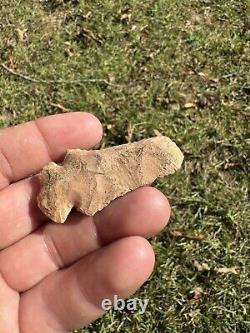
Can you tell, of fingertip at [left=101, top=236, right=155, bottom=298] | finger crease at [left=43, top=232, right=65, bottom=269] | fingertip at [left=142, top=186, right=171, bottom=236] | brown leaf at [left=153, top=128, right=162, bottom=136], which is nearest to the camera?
fingertip at [left=101, top=236, right=155, bottom=298]

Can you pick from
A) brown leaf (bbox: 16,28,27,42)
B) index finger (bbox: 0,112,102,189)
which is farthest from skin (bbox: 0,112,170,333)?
brown leaf (bbox: 16,28,27,42)

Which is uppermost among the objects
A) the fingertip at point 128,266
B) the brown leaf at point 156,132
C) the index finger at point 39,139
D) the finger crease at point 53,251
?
the index finger at point 39,139

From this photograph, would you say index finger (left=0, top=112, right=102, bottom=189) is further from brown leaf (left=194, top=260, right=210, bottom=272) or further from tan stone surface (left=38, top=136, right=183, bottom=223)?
brown leaf (left=194, top=260, right=210, bottom=272)

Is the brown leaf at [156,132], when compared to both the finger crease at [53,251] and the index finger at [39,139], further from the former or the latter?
the finger crease at [53,251]

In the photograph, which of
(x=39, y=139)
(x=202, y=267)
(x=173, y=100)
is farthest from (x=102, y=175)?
(x=173, y=100)

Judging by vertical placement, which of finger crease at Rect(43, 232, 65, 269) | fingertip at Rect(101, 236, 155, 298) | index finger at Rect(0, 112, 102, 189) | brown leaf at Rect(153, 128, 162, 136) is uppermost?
index finger at Rect(0, 112, 102, 189)

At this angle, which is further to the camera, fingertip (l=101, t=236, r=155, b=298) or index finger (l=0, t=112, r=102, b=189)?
index finger (l=0, t=112, r=102, b=189)

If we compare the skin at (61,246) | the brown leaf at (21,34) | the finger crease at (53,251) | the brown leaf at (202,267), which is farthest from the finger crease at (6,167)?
the brown leaf at (21,34)

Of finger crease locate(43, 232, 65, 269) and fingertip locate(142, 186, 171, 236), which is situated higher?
fingertip locate(142, 186, 171, 236)

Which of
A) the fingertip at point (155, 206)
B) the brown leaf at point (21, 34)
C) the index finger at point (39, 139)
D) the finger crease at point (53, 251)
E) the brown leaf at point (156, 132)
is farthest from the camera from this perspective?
the brown leaf at point (21, 34)

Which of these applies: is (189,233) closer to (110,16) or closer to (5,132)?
(5,132)
